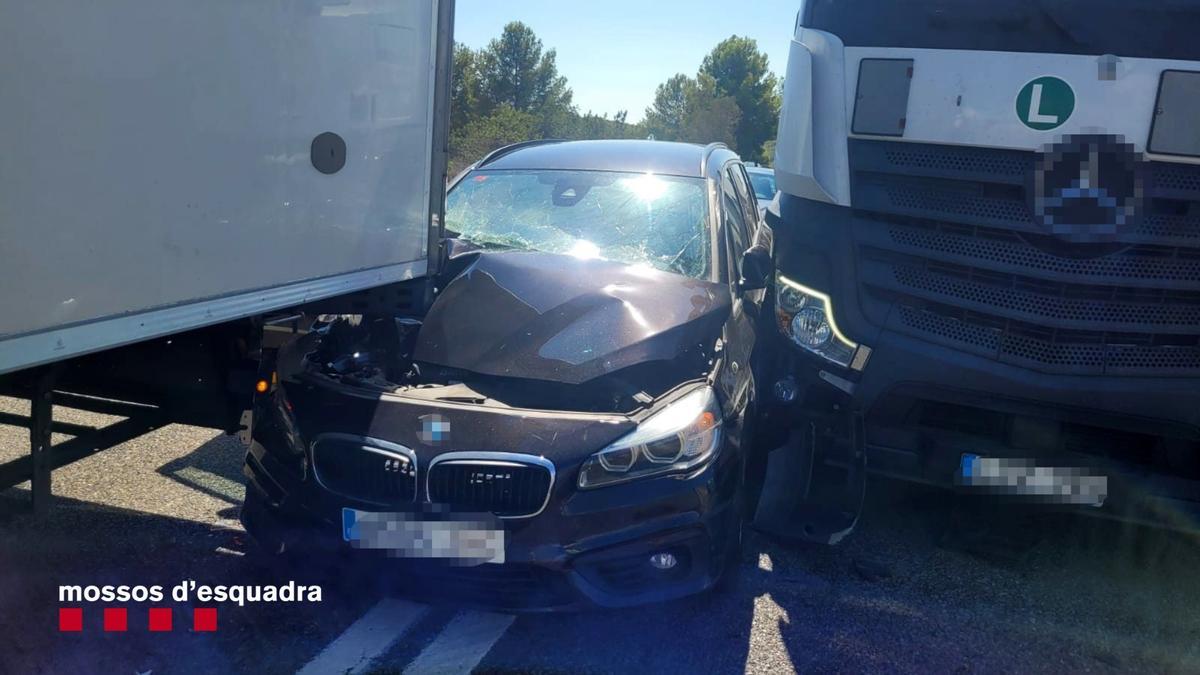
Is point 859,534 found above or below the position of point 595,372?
below

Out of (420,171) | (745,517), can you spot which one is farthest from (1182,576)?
(420,171)

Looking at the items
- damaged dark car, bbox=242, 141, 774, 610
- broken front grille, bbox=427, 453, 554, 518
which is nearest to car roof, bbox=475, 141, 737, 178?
damaged dark car, bbox=242, 141, 774, 610

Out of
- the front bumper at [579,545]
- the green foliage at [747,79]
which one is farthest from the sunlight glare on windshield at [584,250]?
the green foliage at [747,79]

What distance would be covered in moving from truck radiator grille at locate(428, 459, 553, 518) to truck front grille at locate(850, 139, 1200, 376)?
1763mm

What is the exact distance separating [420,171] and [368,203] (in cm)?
36

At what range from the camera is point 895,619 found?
352 cm

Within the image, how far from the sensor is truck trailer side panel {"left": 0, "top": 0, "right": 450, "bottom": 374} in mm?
2154

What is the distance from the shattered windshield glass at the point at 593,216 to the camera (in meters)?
4.39

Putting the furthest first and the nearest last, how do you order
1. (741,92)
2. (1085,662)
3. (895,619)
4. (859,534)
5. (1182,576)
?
(741,92)
(859,534)
(1182,576)
(895,619)
(1085,662)

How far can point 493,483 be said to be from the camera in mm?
2996

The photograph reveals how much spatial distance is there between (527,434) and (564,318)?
775mm

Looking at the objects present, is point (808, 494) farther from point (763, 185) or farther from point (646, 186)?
point (763, 185)

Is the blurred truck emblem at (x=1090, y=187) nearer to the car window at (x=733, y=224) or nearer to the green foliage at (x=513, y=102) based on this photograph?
the car window at (x=733, y=224)

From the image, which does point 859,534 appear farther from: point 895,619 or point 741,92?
point 741,92
